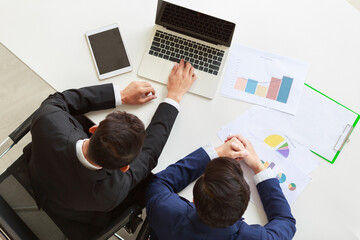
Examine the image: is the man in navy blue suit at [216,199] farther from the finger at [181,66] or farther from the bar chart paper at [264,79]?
the finger at [181,66]

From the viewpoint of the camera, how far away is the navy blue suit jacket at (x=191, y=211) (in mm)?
1002

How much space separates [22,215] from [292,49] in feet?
3.89

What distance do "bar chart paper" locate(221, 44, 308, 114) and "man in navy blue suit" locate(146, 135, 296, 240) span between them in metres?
0.20

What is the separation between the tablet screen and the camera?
1.20m

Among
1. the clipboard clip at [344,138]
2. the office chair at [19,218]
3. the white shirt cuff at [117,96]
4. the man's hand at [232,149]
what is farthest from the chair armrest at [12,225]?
the clipboard clip at [344,138]

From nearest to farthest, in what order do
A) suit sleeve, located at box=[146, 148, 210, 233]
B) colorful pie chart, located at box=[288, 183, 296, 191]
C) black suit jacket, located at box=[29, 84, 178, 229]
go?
1. black suit jacket, located at box=[29, 84, 178, 229]
2. suit sleeve, located at box=[146, 148, 210, 233]
3. colorful pie chart, located at box=[288, 183, 296, 191]

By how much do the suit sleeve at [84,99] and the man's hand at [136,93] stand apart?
0.15ft

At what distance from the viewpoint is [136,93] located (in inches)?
45.3

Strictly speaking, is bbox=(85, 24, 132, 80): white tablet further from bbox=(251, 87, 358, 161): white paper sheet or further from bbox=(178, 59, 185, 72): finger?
bbox=(251, 87, 358, 161): white paper sheet

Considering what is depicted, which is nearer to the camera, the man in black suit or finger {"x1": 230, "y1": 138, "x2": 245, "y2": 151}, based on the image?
the man in black suit

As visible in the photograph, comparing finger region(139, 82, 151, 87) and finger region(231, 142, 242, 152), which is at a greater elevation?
finger region(139, 82, 151, 87)

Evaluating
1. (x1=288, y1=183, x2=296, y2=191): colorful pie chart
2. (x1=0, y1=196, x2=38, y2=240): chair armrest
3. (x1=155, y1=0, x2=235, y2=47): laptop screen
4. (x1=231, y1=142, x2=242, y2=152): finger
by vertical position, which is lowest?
(x1=0, y1=196, x2=38, y2=240): chair armrest

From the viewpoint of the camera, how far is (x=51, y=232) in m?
1.10

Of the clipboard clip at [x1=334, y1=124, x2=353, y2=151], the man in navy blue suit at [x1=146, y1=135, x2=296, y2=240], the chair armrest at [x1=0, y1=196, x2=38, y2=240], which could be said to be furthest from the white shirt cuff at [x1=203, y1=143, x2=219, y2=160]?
the chair armrest at [x1=0, y1=196, x2=38, y2=240]
